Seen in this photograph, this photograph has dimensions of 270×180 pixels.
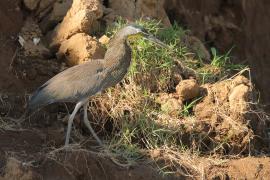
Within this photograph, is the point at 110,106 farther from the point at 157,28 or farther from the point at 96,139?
the point at 157,28

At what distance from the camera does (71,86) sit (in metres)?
6.21

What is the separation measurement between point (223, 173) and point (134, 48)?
5.02ft

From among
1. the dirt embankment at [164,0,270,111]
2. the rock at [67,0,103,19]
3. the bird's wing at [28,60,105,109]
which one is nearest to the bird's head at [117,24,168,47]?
the bird's wing at [28,60,105,109]

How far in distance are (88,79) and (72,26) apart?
1079 mm

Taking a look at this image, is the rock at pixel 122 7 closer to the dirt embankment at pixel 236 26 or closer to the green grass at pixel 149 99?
the green grass at pixel 149 99

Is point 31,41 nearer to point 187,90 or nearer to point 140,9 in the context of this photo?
point 140,9

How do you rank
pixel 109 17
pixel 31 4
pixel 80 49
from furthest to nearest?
1. pixel 109 17
2. pixel 31 4
3. pixel 80 49

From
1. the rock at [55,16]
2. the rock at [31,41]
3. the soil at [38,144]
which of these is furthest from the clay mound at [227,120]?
the rock at [55,16]

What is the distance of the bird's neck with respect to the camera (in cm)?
633

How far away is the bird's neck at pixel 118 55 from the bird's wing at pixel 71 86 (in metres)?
0.09

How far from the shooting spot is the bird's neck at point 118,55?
633 centimetres

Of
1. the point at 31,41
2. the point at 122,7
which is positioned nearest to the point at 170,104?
the point at 122,7

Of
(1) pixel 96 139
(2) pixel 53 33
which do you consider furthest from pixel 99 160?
(2) pixel 53 33

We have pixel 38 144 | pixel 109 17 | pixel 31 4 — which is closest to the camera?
pixel 38 144
